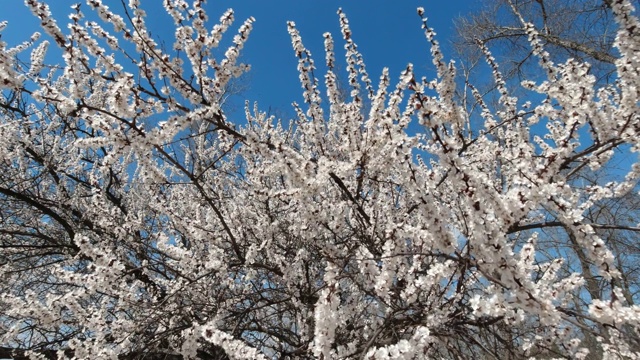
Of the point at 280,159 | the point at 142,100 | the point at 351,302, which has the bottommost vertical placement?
the point at 351,302

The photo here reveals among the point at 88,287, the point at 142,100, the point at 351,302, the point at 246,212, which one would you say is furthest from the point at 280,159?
the point at 246,212

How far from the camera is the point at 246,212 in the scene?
16.6ft

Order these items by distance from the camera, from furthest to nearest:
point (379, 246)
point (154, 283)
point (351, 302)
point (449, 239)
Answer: point (154, 283), point (351, 302), point (379, 246), point (449, 239)

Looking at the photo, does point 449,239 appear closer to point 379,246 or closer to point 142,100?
point 379,246

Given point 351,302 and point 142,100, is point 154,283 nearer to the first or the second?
point 351,302

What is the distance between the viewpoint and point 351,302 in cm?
381

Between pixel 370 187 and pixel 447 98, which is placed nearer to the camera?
pixel 447 98

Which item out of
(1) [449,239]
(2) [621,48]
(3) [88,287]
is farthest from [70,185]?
(2) [621,48]

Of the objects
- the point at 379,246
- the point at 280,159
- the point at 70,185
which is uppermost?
the point at 70,185

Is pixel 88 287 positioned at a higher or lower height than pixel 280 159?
lower

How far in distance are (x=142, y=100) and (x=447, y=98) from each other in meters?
2.14

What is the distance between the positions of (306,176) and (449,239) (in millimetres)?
1204

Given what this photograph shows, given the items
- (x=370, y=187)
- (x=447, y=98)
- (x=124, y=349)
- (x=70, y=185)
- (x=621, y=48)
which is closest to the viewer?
(x=621, y=48)

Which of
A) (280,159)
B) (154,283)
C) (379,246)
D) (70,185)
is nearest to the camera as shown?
(280,159)
